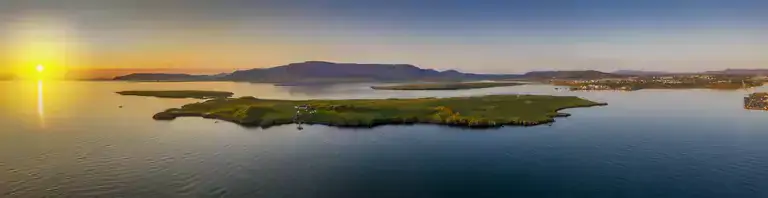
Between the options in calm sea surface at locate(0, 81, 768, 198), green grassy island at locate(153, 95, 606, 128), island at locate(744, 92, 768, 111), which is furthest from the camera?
island at locate(744, 92, 768, 111)

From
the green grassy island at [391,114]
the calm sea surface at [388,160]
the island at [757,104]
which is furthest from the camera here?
the island at [757,104]

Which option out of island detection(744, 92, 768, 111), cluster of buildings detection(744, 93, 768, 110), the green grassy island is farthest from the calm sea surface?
cluster of buildings detection(744, 93, 768, 110)

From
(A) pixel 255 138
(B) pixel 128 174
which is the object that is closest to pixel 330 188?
(B) pixel 128 174

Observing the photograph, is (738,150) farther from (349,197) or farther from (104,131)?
(104,131)

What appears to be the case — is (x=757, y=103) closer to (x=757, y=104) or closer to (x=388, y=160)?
(x=757, y=104)

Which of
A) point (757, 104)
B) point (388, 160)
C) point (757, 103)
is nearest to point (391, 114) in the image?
point (388, 160)

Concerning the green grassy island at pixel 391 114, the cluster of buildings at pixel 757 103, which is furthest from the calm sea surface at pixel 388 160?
the cluster of buildings at pixel 757 103

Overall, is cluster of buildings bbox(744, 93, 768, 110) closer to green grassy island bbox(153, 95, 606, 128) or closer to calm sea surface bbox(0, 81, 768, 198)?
calm sea surface bbox(0, 81, 768, 198)

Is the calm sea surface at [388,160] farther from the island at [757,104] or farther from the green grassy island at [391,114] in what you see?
the island at [757,104]
